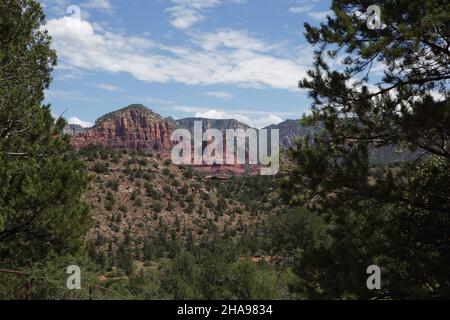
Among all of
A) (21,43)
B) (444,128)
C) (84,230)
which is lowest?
(84,230)

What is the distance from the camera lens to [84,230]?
646 inches

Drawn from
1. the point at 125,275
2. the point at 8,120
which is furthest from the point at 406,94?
the point at 125,275

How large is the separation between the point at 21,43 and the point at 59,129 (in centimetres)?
362

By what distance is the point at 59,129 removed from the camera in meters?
16.4

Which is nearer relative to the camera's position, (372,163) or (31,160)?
(372,163)

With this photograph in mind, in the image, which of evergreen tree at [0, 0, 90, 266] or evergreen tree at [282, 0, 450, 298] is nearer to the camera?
evergreen tree at [282, 0, 450, 298]

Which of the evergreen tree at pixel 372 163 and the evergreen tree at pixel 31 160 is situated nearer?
the evergreen tree at pixel 372 163

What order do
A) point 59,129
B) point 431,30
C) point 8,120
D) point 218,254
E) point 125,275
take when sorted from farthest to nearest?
point 125,275 < point 218,254 < point 59,129 < point 8,120 < point 431,30

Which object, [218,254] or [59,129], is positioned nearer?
[59,129]

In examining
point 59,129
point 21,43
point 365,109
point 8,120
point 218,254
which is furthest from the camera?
point 218,254

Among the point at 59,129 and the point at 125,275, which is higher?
the point at 59,129

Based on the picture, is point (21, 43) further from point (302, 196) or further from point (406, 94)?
point (406, 94)

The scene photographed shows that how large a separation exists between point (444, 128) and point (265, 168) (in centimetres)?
433
